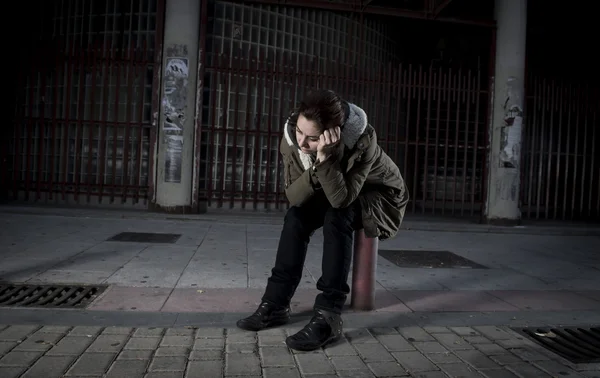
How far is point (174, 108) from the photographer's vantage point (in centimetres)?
833

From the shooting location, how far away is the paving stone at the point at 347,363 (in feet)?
7.68

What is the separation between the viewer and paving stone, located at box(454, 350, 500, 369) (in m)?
2.41

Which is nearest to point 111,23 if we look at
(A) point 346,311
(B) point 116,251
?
(B) point 116,251

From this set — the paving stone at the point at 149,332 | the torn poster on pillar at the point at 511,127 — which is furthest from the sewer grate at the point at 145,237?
the torn poster on pillar at the point at 511,127

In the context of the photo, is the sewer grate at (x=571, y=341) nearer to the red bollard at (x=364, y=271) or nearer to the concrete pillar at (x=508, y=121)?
the red bollard at (x=364, y=271)

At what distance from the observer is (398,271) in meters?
4.69

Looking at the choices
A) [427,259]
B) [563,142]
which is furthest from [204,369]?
[563,142]

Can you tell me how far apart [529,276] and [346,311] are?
2454 millimetres

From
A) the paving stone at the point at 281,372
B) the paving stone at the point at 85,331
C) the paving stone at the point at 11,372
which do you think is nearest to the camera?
the paving stone at the point at 11,372

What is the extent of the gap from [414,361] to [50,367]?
1.79m

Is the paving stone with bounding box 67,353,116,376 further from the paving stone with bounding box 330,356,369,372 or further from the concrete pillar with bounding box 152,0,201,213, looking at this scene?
the concrete pillar with bounding box 152,0,201,213

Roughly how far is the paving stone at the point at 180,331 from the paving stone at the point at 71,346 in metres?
0.42

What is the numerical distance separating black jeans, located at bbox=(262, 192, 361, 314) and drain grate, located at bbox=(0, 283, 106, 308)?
1410mm

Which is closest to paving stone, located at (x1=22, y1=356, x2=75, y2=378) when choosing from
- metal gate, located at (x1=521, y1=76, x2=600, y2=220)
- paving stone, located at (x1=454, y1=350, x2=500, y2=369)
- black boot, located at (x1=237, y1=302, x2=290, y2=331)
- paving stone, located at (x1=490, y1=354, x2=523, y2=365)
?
black boot, located at (x1=237, y1=302, x2=290, y2=331)
